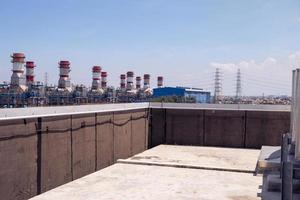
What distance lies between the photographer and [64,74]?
40688 mm

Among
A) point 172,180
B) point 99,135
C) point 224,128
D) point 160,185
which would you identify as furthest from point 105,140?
point 224,128

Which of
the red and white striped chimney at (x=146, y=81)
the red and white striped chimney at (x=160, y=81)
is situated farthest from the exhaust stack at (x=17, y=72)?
the red and white striped chimney at (x=160, y=81)

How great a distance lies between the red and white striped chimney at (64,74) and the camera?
40.4 meters

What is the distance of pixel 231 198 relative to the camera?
1327cm

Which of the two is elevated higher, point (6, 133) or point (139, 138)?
point (6, 133)

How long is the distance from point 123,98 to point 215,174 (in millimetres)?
33131

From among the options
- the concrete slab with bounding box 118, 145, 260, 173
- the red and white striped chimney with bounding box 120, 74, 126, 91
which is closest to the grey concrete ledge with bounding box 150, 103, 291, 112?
the concrete slab with bounding box 118, 145, 260, 173

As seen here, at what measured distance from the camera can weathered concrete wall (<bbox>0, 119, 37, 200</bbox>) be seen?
1248cm

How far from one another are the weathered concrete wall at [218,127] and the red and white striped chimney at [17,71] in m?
14.1

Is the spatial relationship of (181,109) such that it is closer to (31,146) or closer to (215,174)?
(215,174)

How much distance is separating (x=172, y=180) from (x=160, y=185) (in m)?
1.07

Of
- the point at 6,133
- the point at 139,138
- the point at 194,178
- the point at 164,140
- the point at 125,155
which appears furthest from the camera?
the point at 164,140

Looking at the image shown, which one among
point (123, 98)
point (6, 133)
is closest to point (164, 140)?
point (6, 133)

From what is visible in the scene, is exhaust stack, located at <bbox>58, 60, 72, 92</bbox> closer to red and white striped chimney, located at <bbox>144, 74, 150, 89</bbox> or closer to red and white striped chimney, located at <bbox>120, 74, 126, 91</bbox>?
red and white striped chimney, located at <bbox>120, 74, 126, 91</bbox>
